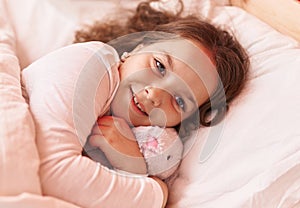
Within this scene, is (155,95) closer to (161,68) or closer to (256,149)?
(161,68)

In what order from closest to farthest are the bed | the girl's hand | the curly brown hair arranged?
the bed
the girl's hand
the curly brown hair

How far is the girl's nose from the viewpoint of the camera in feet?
2.94

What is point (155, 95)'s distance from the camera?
90 cm

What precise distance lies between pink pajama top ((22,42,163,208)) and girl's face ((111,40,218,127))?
0.11ft

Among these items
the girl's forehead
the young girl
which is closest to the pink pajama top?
the young girl

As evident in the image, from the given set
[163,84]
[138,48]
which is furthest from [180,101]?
[138,48]

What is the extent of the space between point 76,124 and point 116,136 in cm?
11

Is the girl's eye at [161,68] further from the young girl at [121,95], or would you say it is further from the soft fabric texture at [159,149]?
the soft fabric texture at [159,149]

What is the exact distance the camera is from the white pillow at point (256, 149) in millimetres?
795

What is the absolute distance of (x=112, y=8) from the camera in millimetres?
1190

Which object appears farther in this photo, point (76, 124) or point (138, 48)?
point (138, 48)

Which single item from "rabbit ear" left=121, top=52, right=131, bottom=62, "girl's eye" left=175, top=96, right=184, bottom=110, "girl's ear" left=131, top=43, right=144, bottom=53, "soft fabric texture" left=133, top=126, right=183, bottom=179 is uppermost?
"girl's ear" left=131, top=43, right=144, bottom=53

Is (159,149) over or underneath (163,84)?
underneath

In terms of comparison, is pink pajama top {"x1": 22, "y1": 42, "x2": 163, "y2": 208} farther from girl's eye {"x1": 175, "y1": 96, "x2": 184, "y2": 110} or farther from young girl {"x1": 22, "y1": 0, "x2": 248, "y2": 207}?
girl's eye {"x1": 175, "y1": 96, "x2": 184, "y2": 110}
